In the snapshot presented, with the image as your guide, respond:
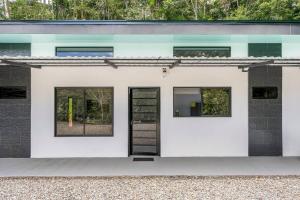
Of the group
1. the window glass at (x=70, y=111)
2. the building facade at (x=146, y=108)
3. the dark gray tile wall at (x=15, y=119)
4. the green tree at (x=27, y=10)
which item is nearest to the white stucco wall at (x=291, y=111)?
the building facade at (x=146, y=108)

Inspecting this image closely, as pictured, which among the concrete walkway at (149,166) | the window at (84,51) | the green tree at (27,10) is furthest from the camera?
the green tree at (27,10)

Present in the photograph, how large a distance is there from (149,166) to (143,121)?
1.77m

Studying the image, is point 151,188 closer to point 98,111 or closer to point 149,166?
point 149,166

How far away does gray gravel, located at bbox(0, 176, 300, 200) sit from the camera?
5.99 m

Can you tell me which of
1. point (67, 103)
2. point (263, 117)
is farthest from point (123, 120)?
point (263, 117)

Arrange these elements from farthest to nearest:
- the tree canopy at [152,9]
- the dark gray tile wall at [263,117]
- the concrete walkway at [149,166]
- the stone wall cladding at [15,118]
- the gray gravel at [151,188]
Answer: the tree canopy at [152,9] → the dark gray tile wall at [263,117] → the stone wall cladding at [15,118] → the concrete walkway at [149,166] → the gray gravel at [151,188]

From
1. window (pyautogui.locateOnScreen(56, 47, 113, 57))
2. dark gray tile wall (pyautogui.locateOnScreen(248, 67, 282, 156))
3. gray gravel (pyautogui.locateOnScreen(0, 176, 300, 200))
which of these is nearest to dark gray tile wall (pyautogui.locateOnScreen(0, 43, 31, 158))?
window (pyautogui.locateOnScreen(56, 47, 113, 57))

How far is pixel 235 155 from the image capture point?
9477 mm

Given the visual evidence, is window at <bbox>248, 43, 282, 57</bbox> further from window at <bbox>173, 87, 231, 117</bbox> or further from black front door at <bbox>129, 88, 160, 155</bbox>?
black front door at <bbox>129, 88, 160, 155</bbox>

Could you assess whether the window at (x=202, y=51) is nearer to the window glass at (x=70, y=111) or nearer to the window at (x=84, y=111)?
the window at (x=84, y=111)

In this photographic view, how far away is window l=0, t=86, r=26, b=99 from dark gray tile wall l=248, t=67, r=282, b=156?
22.8ft

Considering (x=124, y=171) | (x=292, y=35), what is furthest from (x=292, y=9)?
(x=124, y=171)

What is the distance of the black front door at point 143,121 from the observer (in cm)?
962

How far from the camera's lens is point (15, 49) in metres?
9.80
